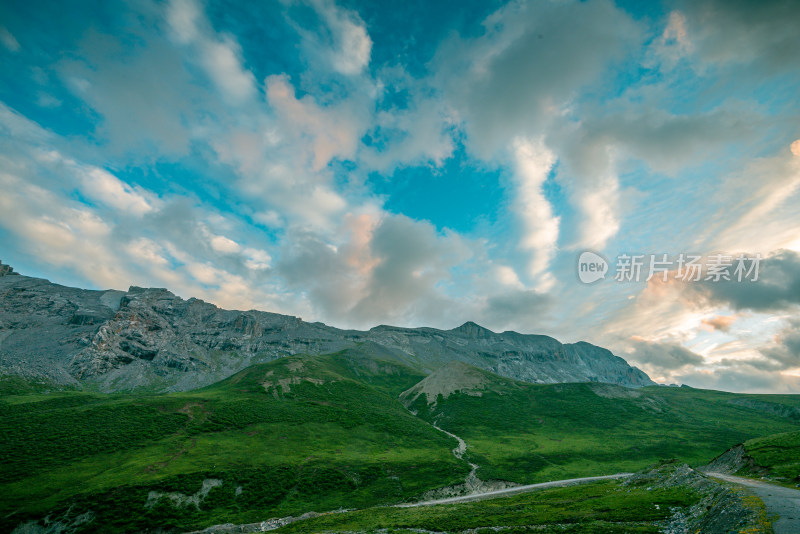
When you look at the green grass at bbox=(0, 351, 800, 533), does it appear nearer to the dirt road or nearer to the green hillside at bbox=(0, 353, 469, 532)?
the green hillside at bbox=(0, 353, 469, 532)

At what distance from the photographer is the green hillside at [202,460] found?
72250mm

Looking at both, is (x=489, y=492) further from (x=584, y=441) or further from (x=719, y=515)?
(x=584, y=441)

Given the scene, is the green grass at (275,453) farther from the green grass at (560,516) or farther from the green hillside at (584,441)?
the green hillside at (584,441)

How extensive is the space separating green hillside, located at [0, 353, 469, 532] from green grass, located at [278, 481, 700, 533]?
91.8 ft

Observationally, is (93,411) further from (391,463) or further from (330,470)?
(391,463)

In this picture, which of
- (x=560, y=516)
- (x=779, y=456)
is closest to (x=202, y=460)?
(x=560, y=516)

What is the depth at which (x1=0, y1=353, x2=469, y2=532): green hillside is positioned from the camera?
72.2 meters

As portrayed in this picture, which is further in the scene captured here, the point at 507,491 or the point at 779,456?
the point at 507,491

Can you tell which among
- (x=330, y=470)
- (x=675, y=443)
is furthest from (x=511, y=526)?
(x=675, y=443)

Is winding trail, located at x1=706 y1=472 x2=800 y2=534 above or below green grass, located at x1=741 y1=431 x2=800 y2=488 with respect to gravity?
below

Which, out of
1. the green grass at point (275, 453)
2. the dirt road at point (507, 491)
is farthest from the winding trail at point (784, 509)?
the dirt road at point (507, 491)

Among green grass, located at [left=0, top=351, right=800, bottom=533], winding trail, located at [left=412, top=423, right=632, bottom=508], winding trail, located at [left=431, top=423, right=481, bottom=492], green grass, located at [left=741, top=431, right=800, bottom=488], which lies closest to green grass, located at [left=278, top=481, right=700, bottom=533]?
green grass, located at [left=0, top=351, right=800, bottom=533]

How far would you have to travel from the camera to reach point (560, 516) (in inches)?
1778

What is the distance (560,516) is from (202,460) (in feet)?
318
